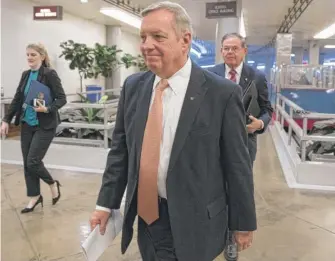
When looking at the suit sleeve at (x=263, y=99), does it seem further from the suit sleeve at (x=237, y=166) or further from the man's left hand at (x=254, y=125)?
the suit sleeve at (x=237, y=166)

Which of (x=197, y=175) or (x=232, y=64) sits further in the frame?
(x=232, y=64)

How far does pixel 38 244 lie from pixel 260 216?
202 cm

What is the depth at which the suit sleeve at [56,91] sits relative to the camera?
12.0 ft

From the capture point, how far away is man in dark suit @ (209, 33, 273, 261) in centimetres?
271

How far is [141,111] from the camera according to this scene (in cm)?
153

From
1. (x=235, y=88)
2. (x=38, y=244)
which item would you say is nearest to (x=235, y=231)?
(x=235, y=88)

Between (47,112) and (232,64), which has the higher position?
(232,64)

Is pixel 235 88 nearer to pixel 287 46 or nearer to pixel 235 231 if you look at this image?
pixel 235 231

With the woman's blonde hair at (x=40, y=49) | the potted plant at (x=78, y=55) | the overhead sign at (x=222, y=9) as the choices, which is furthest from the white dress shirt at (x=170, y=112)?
the potted plant at (x=78, y=55)

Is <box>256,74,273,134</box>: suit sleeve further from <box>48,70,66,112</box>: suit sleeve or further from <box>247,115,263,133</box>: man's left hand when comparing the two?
<box>48,70,66,112</box>: suit sleeve

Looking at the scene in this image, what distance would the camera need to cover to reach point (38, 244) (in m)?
3.20

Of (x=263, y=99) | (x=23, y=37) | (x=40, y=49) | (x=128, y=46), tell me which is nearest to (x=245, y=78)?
(x=263, y=99)

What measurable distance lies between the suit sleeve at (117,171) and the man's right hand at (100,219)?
0.03 meters

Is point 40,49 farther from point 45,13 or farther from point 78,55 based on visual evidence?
point 78,55
